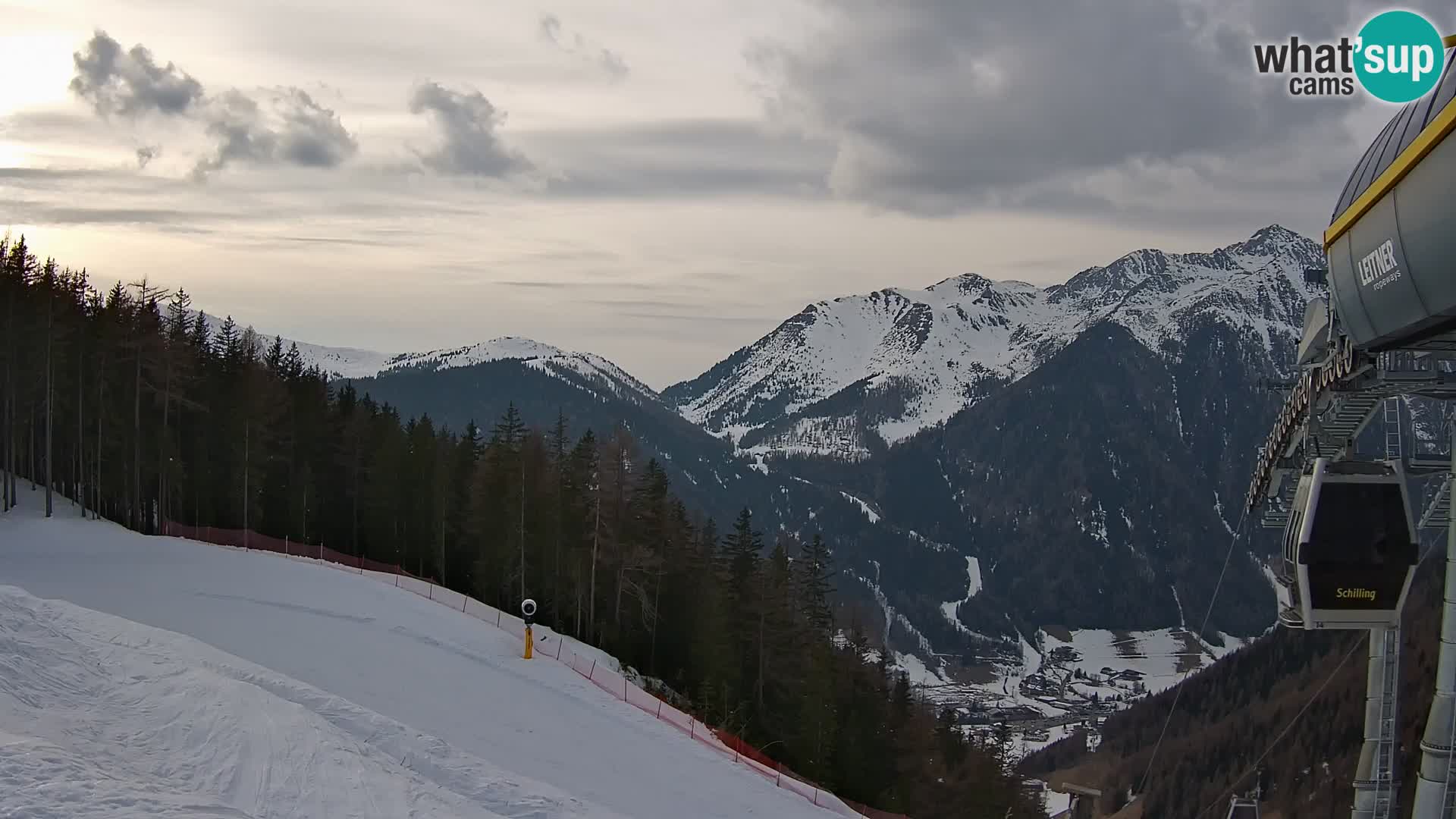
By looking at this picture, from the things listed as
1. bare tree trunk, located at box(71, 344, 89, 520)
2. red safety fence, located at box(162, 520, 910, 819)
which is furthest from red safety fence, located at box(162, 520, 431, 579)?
bare tree trunk, located at box(71, 344, 89, 520)

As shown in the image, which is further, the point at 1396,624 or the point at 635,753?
the point at 635,753

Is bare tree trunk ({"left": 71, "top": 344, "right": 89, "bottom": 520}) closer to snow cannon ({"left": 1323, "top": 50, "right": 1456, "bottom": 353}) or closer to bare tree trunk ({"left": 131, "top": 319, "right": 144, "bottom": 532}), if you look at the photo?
bare tree trunk ({"left": 131, "top": 319, "right": 144, "bottom": 532})

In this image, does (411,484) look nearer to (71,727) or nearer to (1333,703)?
(71,727)

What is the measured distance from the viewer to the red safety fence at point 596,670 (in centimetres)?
2616

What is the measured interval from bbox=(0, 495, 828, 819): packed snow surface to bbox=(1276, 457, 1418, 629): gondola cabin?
1083cm

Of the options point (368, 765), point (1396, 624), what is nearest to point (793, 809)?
point (368, 765)

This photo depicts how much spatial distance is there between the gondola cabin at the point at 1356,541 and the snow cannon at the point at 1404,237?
12.9ft

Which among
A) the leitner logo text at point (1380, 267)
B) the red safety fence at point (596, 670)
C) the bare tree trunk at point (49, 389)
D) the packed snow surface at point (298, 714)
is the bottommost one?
the red safety fence at point (596, 670)

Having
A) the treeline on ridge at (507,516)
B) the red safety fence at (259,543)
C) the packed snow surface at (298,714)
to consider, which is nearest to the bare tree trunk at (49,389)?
the treeline on ridge at (507,516)

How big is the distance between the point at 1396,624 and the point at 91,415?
48379 millimetres

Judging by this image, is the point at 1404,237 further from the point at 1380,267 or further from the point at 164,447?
the point at 164,447

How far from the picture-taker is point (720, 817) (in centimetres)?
2028

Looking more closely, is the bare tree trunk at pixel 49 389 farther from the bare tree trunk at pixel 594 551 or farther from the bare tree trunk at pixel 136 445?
the bare tree trunk at pixel 594 551

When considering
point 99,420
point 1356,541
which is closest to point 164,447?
point 99,420
